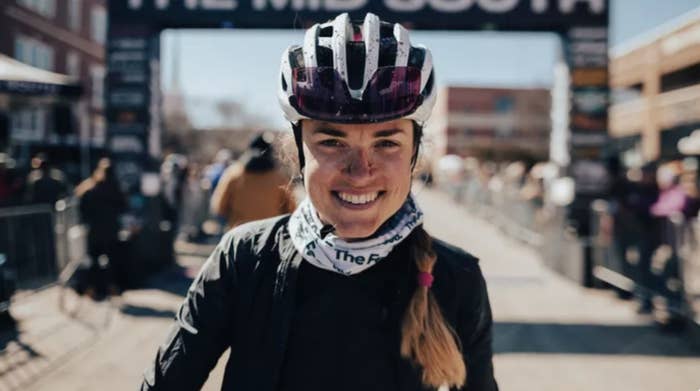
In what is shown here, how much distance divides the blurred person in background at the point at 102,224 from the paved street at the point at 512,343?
0.35 m

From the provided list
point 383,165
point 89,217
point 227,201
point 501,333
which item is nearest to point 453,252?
point 383,165

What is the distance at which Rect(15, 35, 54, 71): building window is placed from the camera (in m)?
25.9

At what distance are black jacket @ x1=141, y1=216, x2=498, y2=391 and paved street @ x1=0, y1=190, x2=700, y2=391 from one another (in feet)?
9.95

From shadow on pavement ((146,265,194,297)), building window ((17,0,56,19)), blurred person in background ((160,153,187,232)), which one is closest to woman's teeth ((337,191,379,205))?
shadow on pavement ((146,265,194,297))

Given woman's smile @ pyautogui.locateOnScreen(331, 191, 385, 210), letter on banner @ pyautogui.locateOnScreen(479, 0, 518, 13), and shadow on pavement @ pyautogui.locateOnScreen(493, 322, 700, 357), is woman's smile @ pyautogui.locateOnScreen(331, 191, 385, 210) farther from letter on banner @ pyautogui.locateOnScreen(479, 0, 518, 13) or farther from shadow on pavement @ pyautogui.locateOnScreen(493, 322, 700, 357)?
letter on banner @ pyautogui.locateOnScreen(479, 0, 518, 13)

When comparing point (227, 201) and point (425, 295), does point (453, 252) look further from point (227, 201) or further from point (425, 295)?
point (227, 201)

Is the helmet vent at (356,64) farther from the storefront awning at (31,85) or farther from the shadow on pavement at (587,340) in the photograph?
the storefront awning at (31,85)

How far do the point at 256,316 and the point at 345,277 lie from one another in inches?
10.0

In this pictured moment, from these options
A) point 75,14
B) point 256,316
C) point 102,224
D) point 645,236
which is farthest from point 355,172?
point 75,14

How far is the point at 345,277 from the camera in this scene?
1662mm

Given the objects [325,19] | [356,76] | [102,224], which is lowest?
[102,224]

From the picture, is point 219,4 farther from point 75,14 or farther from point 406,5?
point 75,14

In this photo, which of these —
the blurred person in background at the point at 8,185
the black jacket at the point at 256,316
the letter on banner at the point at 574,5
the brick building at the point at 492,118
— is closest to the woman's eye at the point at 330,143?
the black jacket at the point at 256,316

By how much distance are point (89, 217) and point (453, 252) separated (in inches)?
283
